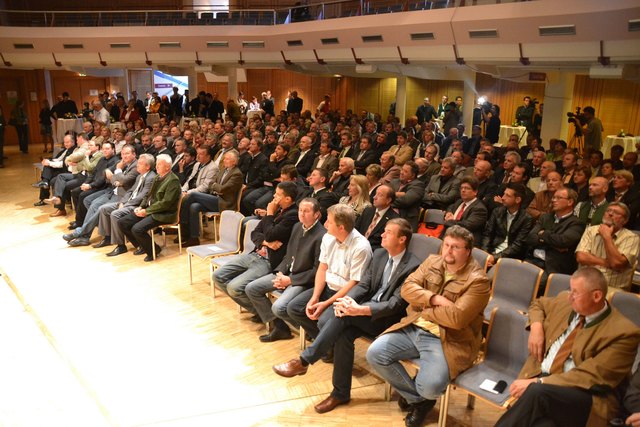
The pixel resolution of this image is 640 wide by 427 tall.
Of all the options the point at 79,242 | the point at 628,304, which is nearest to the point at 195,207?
the point at 79,242

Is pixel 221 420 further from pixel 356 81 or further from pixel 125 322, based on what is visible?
pixel 356 81

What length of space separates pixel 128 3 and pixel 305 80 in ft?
22.1

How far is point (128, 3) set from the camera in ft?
53.2

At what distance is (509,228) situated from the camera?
4809 mm

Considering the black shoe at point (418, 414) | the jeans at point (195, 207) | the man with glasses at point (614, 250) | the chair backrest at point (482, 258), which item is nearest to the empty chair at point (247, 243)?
the jeans at point (195, 207)

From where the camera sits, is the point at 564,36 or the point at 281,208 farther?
the point at 564,36

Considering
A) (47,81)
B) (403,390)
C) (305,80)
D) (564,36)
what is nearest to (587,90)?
(564,36)

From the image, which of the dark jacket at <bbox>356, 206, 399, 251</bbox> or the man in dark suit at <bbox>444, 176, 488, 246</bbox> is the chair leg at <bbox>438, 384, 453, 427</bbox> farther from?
the man in dark suit at <bbox>444, 176, 488, 246</bbox>

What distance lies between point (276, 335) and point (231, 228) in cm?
146

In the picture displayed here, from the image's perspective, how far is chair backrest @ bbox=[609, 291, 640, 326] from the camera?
3.20 metres

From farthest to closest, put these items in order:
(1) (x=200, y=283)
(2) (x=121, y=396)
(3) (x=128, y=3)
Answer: (3) (x=128, y=3) → (1) (x=200, y=283) → (2) (x=121, y=396)

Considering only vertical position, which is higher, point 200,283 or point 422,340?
point 422,340

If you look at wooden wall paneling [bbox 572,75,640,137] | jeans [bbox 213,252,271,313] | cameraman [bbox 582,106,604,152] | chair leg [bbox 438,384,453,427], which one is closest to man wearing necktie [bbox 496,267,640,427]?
chair leg [bbox 438,384,453,427]

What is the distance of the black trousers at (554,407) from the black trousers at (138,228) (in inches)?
190
